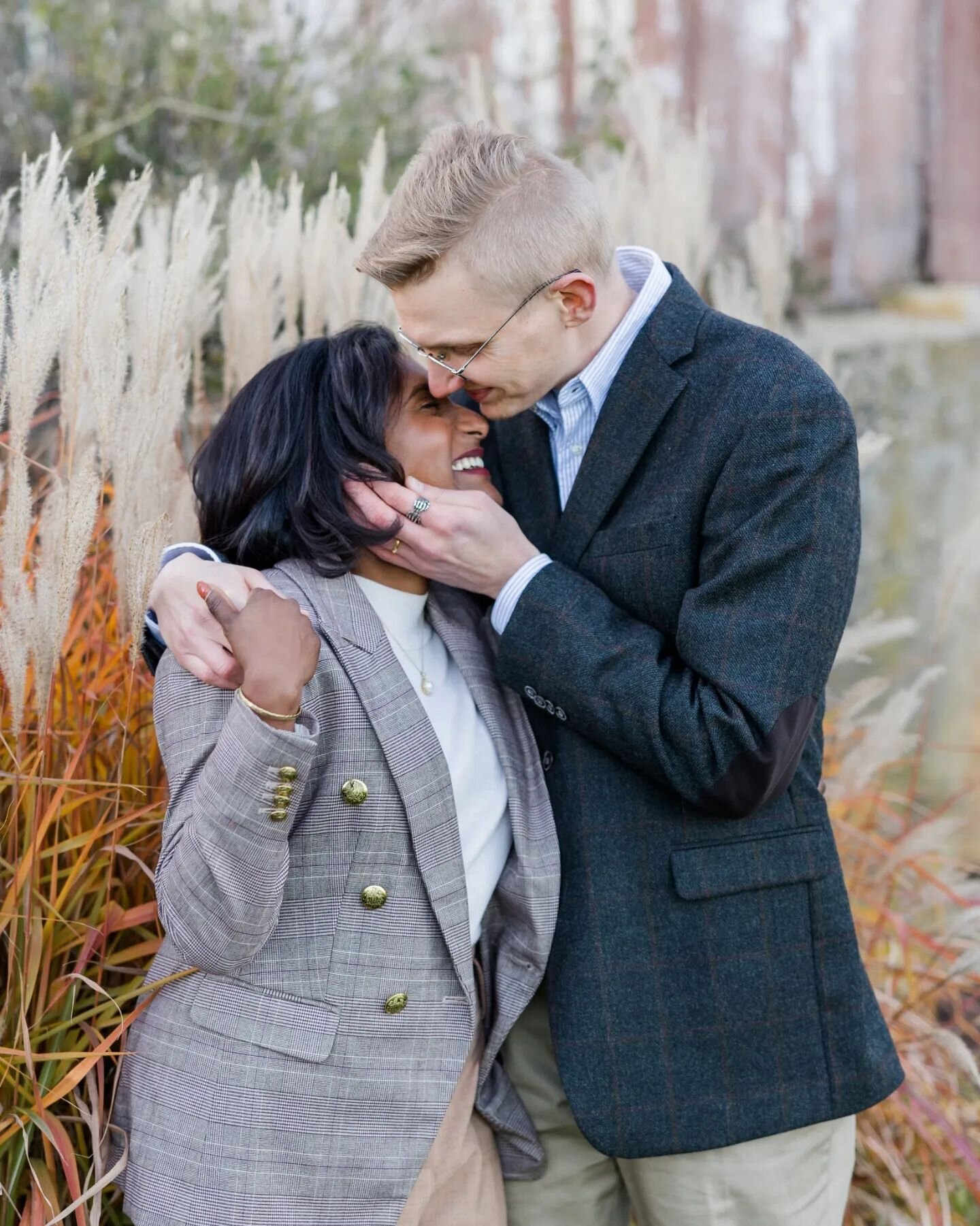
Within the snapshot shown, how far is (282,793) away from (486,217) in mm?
880

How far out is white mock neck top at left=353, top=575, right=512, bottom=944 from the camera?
5.65 ft

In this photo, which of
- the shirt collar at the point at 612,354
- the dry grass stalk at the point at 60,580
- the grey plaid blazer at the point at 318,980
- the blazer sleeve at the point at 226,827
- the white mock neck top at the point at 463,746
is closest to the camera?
the blazer sleeve at the point at 226,827

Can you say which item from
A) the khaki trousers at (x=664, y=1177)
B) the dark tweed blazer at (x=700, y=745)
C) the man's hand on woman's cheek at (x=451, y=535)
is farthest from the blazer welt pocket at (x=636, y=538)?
the khaki trousers at (x=664, y=1177)

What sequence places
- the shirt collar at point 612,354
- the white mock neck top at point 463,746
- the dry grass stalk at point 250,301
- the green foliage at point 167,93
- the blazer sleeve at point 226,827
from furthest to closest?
the green foliage at point 167,93 < the dry grass stalk at point 250,301 < the shirt collar at point 612,354 < the white mock neck top at point 463,746 < the blazer sleeve at point 226,827

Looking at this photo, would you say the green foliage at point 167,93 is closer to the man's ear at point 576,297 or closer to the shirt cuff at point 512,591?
the man's ear at point 576,297

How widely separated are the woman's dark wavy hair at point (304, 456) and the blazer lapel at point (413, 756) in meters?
0.10

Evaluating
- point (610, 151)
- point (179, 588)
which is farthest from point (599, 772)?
point (610, 151)

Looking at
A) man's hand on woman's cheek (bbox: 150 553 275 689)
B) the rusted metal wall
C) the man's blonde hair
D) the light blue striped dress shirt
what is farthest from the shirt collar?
the rusted metal wall

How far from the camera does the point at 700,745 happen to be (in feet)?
5.18

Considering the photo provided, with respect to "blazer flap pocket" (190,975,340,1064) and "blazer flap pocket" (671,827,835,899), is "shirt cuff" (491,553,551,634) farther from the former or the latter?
"blazer flap pocket" (190,975,340,1064)

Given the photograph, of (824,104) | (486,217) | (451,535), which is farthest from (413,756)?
(824,104)

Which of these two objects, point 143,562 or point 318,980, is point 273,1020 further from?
point 143,562

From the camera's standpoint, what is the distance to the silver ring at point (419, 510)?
5.56ft

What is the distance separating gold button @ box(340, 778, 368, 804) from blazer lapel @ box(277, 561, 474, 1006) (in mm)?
52
